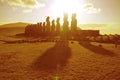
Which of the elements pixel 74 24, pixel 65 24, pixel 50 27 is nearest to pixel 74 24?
pixel 74 24

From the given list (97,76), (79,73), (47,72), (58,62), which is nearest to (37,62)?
(58,62)

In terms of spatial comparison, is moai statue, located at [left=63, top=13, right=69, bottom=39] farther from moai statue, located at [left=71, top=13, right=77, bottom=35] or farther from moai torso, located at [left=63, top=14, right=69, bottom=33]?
moai statue, located at [left=71, top=13, right=77, bottom=35]

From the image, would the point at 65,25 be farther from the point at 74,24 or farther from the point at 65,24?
the point at 74,24

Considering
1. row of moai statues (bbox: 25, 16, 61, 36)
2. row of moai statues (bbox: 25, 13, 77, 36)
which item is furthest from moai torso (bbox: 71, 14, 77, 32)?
row of moai statues (bbox: 25, 16, 61, 36)

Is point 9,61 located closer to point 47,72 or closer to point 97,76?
point 47,72

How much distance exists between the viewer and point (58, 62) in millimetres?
22625

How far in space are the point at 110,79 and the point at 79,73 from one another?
298 cm

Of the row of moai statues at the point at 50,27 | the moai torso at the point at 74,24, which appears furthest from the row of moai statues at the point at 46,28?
the moai torso at the point at 74,24

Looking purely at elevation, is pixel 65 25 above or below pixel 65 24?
below

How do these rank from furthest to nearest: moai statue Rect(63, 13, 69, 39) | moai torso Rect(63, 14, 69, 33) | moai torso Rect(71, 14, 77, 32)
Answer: moai torso Rect(71, 14, 77, 32)
moai torso Rect(63, 14, 69, 33)
moai statue Rect(63, 13, 69, 39)

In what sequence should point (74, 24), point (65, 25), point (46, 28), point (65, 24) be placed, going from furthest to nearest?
point (46, 28) → point (74, 24) → point (65, 24) → point (65, 25)

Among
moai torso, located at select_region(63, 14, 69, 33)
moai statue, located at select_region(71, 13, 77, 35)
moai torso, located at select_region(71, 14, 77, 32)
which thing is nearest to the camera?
moai torso, located at select_region(63, 14, 69, 33)

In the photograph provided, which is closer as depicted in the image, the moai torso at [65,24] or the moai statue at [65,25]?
the moai statue at [65,25]

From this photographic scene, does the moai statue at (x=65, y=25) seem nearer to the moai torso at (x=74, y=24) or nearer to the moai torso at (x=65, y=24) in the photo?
the moai torso at (x=65, y=24)
